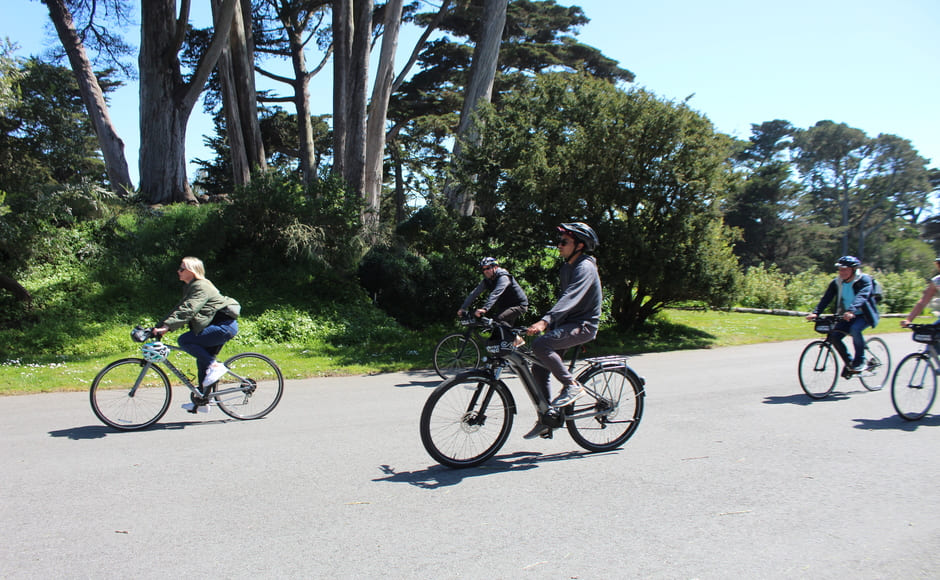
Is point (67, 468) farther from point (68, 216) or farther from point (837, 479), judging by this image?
point (68, 216)

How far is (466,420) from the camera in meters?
5.20

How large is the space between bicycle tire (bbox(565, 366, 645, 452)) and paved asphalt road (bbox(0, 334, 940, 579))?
0.19 m

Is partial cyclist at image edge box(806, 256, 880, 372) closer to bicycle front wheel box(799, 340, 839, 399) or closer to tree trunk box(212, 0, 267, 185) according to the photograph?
bicycle front wheel box(799, 340, 839, 399)

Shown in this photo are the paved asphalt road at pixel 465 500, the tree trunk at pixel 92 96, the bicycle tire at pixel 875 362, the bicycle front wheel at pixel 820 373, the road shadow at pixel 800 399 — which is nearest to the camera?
the paved asphalt road at pixel 465 500

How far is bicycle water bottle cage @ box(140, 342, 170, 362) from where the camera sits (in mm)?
6727

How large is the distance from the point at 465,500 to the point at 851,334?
21.3 ft

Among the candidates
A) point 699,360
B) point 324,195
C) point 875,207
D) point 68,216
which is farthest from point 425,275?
point 875,207

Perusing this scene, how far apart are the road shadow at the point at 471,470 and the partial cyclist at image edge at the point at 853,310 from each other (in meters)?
4.70

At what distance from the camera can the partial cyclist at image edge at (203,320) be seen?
668 centimetres

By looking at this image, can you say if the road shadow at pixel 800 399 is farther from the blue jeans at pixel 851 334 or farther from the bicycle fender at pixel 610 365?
the bicycle fender at pixel 610 365

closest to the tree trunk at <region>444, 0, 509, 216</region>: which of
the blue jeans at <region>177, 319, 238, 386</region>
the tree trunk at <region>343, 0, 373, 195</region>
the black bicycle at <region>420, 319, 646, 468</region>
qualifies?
the tree trunk at <region>343, 0, 373, 195</region>

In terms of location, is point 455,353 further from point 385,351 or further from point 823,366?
point 823,366

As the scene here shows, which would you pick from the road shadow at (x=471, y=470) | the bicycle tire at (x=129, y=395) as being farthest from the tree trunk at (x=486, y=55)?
the road shadow at (x=471, y=470)

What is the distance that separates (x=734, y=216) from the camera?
54719 mm
